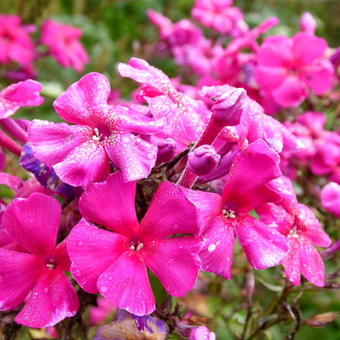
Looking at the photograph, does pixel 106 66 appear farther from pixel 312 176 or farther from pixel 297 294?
pixel 297 294

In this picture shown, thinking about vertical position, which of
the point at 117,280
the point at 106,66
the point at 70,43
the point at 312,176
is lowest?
the point at 106,66

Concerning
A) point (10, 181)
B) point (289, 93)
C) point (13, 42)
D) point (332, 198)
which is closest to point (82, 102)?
point (10, 181)

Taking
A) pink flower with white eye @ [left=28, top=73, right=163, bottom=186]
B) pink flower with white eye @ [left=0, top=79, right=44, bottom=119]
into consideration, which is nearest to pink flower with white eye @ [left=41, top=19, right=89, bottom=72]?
pink flower with white eye @ [left=0, top=79, right=44, bottom=119]

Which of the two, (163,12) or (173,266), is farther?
(163,12)

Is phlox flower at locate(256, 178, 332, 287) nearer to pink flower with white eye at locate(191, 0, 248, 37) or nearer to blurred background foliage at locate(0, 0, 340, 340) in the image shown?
blurred background foliage at locate(0, 0, 340, 340)

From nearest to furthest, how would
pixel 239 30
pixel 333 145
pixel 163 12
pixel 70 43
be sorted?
pixel 333 145, pixel 239 30, pixel 70 43, pixel 163 12

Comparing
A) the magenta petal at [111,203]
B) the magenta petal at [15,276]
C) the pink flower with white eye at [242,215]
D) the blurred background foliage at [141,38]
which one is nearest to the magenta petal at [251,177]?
the pink flower with white eye at [242,215]

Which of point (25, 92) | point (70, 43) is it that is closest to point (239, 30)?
point (70, 43)
